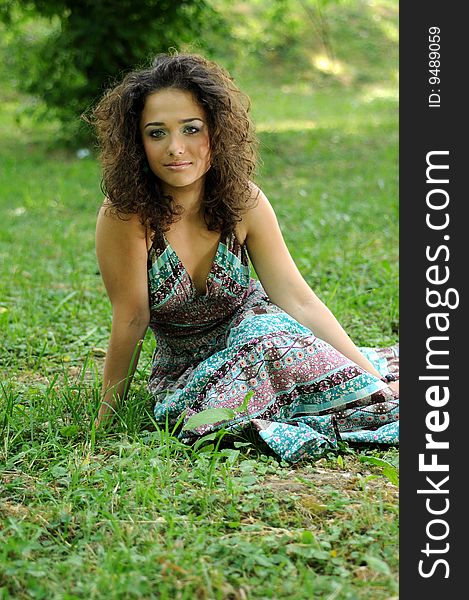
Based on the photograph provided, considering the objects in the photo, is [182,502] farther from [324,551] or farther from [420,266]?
[420,266]

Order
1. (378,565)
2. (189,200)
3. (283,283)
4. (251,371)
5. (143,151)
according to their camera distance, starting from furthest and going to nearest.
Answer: (283,283) < (189,200) < (143,151) < (251,371) < (378,565)

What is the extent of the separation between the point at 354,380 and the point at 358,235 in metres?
3.32

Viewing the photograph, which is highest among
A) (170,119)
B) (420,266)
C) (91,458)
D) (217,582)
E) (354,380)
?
(170,119)

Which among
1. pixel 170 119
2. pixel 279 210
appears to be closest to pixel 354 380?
pixel 170 119

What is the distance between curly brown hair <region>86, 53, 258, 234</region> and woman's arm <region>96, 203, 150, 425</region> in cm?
6

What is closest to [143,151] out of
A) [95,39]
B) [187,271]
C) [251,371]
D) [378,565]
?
[187,271]

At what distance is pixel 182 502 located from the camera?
2.61 meters

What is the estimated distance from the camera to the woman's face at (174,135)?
322cm

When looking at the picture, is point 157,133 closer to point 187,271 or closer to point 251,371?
point 187,271

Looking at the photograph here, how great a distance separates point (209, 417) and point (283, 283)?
28.2 inches

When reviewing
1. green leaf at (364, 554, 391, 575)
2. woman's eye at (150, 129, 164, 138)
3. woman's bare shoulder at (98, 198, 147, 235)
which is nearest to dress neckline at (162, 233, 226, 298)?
woman's bare shoulder at (98, 198, 147, 235)

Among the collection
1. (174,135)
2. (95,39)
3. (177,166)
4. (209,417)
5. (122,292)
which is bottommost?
(209,417)

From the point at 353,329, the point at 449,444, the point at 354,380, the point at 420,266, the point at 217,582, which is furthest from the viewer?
the point at 353,329

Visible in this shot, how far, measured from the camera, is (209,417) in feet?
9.95
